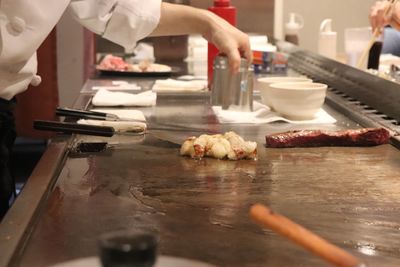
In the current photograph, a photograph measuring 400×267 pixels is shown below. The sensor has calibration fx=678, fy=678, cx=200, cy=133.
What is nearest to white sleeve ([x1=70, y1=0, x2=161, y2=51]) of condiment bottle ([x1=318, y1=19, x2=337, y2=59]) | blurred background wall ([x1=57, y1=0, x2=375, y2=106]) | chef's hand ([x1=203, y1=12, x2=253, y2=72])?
chef's hand ([x1=203, y1=12, x2=253, y2=72])

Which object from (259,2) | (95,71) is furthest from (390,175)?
(259,2)

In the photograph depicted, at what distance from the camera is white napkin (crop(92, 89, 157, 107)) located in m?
1.95

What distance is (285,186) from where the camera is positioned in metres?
1.16

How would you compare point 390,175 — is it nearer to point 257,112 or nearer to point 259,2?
point 257,112

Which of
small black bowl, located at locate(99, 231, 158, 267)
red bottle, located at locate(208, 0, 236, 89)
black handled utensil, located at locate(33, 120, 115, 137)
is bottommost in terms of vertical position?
black handled utensil, located at locate(33, 120, 115, 137)

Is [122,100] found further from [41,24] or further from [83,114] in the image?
[41,24]

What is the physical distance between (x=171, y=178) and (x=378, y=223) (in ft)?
1.28

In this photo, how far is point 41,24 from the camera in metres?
1.51

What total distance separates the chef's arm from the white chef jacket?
0.17 feet

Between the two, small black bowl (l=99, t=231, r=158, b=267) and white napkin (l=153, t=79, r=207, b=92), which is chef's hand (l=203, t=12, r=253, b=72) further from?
small black bowl (l=99, t=231, r=158, b=267)

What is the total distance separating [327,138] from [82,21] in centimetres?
83

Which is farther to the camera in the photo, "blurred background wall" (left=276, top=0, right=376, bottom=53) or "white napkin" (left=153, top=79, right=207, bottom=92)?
"blurred background wall" (left=276, top=0, right=376, bottom=53)

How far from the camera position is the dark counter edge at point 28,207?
2.67 feet

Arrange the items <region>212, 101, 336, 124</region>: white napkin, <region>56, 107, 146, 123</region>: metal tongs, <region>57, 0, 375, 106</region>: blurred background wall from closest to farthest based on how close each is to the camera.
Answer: <region>56, 107, 146, 123</region>: metal tongs < <region>212, 101, 336, 124</region>: white napkin < <region>57, 0, 375, 106</region>: blurred background wall
